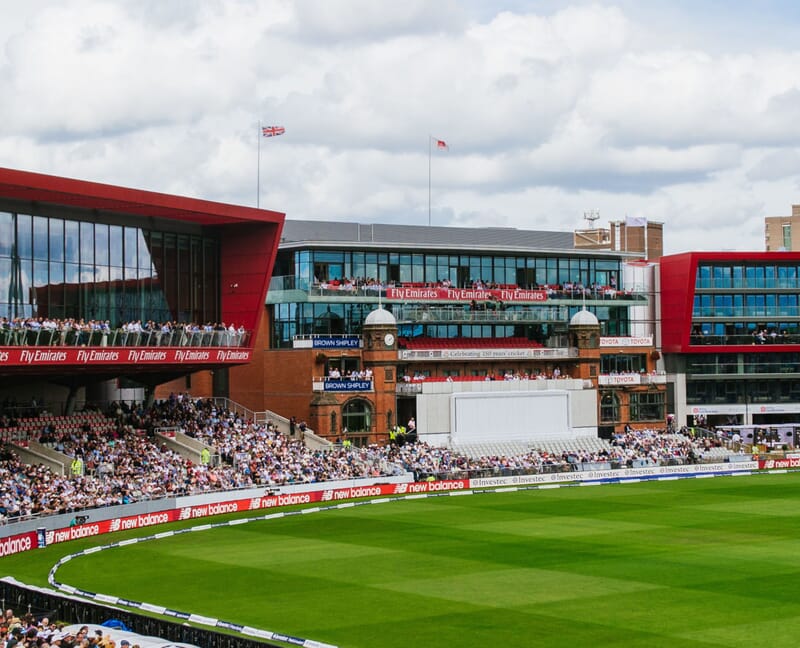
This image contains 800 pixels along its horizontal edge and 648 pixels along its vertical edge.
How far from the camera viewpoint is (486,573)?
36906 millimetres

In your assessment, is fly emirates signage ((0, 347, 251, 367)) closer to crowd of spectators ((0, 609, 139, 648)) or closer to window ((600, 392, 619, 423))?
crowd of spectators ((0, 609, 139, 648))

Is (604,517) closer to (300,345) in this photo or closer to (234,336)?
(234,336)

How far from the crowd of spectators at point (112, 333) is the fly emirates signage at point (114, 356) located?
30 centimetres

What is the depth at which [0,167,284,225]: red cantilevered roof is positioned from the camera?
49.6m

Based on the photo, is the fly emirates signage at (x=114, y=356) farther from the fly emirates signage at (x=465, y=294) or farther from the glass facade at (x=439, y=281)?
the fly emirates signage at (x=465, y=294)

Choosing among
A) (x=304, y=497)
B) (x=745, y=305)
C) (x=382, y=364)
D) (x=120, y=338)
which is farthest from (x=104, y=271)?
(x=745, y=305)

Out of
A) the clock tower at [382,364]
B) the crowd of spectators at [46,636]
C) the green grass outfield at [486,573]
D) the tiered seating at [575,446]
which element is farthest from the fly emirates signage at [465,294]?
the crowd of spectators at [46,636]

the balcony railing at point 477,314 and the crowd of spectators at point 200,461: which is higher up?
the balcony railing at point 477,314

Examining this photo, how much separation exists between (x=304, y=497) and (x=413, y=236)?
3388cm

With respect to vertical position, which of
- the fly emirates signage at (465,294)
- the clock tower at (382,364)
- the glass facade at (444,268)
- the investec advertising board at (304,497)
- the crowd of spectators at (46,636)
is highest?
the glass facade at (444,268)

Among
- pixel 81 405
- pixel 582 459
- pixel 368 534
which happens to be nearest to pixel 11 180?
pixel 81 405

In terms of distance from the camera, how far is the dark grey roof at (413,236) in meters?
78.2

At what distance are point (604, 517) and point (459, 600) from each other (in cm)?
1953

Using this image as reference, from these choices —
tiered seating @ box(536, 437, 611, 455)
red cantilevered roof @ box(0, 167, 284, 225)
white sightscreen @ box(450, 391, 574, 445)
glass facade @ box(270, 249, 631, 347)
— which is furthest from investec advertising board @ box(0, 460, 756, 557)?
glass facade @ box(270, 249, 631, 347)
